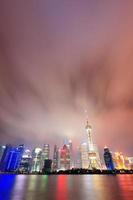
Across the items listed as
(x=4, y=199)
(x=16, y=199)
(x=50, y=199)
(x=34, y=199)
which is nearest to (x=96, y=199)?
(x=50, y=199)

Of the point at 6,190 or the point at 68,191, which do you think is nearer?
the point at 68,191

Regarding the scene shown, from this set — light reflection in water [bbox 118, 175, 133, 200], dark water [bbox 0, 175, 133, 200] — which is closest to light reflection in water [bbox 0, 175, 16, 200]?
dark water [bbox 0, 175, 133, 200]

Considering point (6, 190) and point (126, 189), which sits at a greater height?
point (126, 189)

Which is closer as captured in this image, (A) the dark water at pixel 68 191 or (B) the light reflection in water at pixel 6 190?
(A) the dark water at pixel 68 191

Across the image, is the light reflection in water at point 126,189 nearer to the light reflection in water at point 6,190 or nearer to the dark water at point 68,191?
the dark water at point 68,191

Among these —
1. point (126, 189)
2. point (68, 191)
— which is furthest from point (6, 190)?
point (126, 189)

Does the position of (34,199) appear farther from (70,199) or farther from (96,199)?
(96,199)

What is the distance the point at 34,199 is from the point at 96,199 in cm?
1389

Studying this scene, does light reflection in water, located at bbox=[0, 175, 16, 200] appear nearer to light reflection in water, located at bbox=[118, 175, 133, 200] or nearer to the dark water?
the dark water

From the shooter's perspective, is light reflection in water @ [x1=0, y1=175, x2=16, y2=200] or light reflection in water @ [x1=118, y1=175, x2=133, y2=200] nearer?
light reflection in water @ [x1=118, y1=175, x2=133, y2=200]

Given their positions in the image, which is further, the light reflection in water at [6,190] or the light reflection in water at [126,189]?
the light reflection in water at [6,190]

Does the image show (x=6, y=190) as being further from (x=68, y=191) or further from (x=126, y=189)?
(x=126, y=189)

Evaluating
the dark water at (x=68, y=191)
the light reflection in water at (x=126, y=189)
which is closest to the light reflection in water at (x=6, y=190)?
the dark water at (x=68, y=191)

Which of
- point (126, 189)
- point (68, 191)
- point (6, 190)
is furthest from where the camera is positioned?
point (6, 190)
